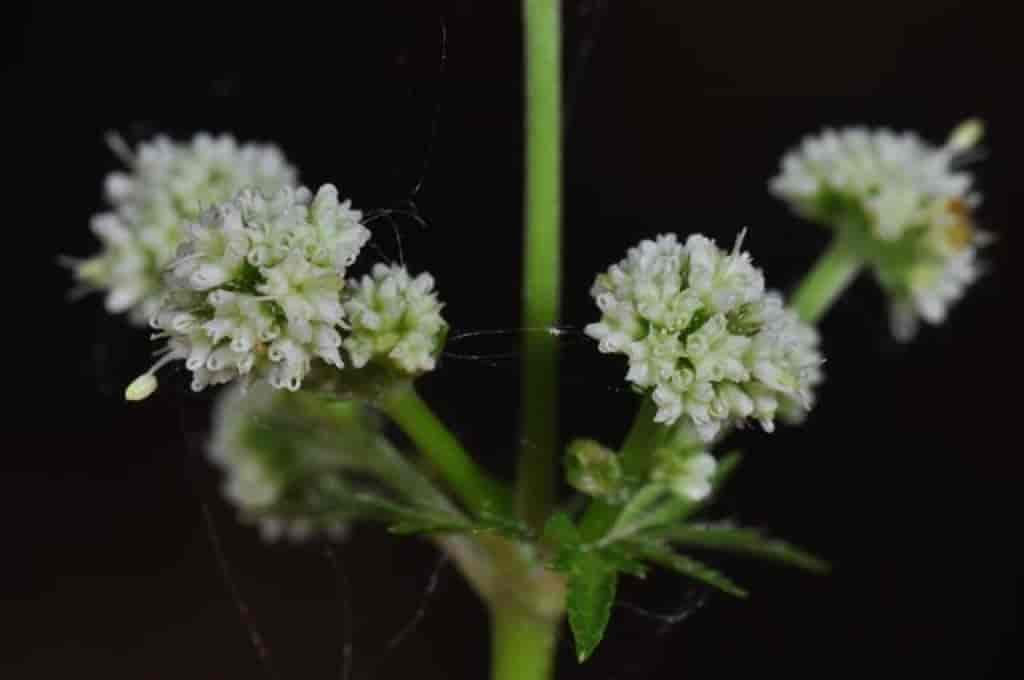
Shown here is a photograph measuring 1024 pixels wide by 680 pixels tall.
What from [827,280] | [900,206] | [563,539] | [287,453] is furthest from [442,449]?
[900,206]

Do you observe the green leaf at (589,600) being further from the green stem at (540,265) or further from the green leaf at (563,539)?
the green stem at (540,265)

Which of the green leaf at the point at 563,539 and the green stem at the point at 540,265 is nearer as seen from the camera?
the green leaf at the point at 563,539

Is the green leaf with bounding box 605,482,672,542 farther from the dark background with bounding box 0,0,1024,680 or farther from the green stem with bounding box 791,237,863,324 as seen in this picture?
the dark background with bounding box 0,0,1024,680

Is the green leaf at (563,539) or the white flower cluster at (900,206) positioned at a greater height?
the white flower cluster at (900,206)

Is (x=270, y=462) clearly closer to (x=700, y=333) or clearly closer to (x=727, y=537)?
(x=727, y=537)

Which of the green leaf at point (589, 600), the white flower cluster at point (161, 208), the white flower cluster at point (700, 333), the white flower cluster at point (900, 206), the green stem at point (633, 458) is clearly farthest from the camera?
the white flower cluster at point (900, 206)

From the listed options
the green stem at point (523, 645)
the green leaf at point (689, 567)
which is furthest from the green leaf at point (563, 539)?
the green stem at point (523, 645)

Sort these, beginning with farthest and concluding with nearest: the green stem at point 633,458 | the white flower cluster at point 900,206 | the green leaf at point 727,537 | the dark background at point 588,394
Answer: the dark background at point 588,394
the white flower cluster at point 900,206
the green leaf at point 727,537
the green stem at point 633,458

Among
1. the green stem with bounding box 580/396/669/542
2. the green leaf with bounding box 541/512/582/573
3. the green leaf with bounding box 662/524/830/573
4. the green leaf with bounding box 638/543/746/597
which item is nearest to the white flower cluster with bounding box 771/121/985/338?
the green leaf with bounding box 662/524/830/573
